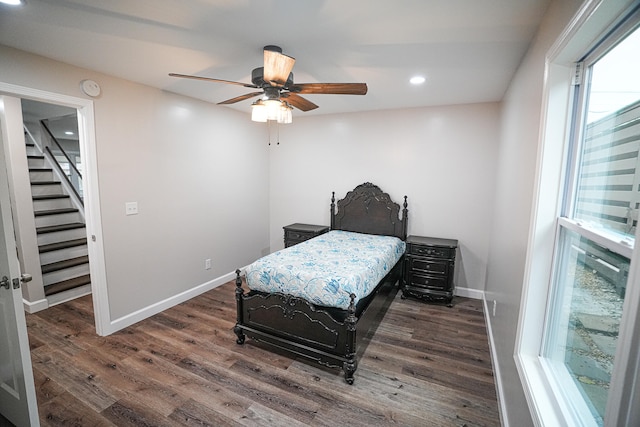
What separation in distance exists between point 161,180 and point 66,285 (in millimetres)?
1969

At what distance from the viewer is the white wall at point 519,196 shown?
1495 millimetres

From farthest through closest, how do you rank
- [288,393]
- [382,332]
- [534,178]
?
[382,332]
[288,393]
[534,178]

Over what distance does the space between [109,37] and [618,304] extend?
3.06 m

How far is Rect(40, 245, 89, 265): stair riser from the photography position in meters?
3.74

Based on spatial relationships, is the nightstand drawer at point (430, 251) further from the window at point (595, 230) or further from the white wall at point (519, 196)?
the window at point (595, 230)

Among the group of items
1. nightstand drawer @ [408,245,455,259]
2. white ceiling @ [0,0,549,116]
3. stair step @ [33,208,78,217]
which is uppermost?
white ceiling @ [0,0,549,116]

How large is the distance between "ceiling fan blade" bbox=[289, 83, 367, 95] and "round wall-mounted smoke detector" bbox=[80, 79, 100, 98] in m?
1.87

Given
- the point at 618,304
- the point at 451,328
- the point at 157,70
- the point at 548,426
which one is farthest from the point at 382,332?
the point at 157,70

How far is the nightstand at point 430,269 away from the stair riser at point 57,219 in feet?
16.0

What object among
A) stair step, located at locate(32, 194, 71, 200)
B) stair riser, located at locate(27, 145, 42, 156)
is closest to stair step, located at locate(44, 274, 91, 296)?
stair step, located at locate(32, 194, 71, 200)

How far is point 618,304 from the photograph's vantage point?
963 mm

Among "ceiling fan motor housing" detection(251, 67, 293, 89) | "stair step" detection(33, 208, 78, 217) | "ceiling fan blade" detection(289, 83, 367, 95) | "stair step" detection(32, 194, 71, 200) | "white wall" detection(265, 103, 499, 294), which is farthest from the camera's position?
"stair step" detection(32, 194, 71, 200)

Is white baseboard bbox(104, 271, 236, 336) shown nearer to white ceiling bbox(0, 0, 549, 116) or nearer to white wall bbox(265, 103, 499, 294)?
white wall bbox(265, 103, 499, 294)

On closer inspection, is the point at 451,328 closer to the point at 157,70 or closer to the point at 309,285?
the point at 309,285
